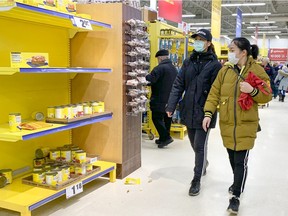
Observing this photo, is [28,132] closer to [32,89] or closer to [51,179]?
[51,179]

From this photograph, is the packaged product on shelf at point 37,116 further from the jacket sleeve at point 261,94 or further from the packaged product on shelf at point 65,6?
the jacket sleeve at point 261,94

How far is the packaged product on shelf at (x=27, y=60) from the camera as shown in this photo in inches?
108

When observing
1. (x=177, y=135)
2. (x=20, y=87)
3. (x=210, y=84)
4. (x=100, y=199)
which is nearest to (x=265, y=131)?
(x=177, y=135)

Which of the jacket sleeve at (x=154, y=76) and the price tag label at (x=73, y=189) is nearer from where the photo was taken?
the price tag label at (x=73, y=189)

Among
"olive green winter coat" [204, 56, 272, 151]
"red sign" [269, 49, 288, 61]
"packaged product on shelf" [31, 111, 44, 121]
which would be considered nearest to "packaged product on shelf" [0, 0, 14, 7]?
"packaged product on shelf" [31, 111, 44, 121]

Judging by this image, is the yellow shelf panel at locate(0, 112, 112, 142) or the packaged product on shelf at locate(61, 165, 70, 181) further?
the packaged product on shelf at locate(61, 165, 70, 181)

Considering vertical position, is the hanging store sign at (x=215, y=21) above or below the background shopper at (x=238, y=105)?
above

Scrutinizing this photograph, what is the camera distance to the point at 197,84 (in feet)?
11.7

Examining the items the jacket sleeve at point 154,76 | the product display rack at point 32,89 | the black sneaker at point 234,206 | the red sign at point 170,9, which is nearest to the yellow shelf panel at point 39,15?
the product display rack at point 32,89

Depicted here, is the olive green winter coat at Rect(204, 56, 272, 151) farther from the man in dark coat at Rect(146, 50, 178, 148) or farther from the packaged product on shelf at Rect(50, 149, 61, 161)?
the man in dark coat at Rect(146, 50, 178, 148)

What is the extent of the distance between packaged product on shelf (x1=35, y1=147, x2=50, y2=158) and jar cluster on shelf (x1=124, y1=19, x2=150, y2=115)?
102 centimetres

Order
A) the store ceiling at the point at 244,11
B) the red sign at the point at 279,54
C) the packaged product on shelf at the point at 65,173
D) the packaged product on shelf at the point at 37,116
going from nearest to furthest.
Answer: the packaged product on shelf at the point at 65,173 → the packaged product on shelf at the point at 37,116 → the store ceiling at the point at 244,11 → the red sign at the point at 279,54

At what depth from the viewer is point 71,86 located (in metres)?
4.22

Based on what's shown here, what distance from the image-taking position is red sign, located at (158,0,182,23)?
7127mm
